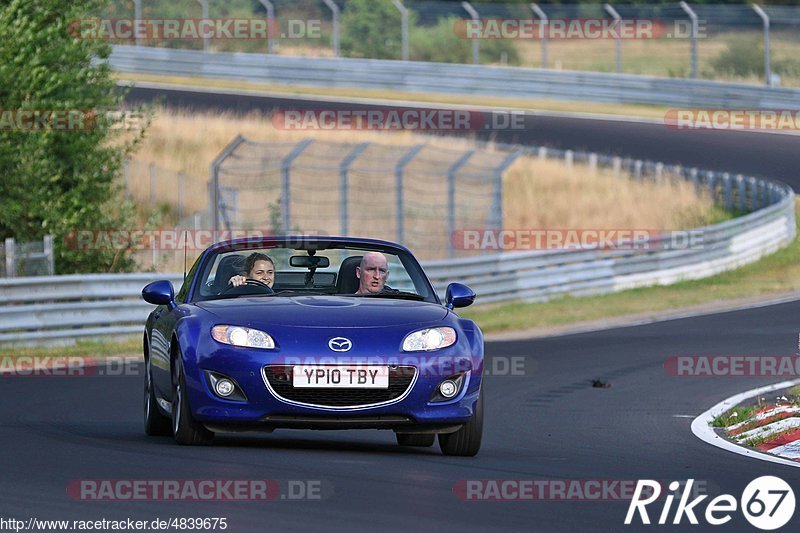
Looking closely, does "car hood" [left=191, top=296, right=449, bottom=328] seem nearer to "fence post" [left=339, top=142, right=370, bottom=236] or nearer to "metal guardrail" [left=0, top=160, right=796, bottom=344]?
"metal guardrail" [left=0, top=160, right=796, bottom=344]

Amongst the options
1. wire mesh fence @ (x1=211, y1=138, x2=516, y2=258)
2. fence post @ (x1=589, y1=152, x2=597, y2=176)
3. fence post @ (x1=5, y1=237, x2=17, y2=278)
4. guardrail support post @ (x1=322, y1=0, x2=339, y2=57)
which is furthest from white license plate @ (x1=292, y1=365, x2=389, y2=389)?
guardrail support post @ (x1=322, y1=0, x2=339, y2=57)

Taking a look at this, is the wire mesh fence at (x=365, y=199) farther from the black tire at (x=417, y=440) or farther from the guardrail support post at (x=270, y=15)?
the black tire at (x=417, y=440)

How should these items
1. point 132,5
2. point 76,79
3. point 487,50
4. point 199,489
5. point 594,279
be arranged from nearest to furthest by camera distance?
point 199,489 < point 76,79 < point 594,279 < point 132,5 < point 487,50

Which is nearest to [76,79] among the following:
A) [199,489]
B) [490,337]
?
[490,337]

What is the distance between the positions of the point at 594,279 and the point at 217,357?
1739 cm

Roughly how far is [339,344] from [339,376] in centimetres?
18

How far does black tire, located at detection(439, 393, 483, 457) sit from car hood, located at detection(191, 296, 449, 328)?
2.00 feet

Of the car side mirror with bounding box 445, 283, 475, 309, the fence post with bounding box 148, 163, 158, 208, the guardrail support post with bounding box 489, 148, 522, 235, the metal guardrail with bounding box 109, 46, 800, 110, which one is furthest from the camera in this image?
the metal guardrail with bounding box 109, 46, 800, 110

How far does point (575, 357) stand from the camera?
18281 mm

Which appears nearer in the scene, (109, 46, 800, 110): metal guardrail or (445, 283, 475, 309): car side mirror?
(445, 283, 475, 309): car side mirror

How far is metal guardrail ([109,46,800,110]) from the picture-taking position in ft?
132

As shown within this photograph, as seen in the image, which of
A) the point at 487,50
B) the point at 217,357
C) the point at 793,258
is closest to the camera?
the point at 217,357

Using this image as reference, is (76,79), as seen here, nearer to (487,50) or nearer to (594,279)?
(594,279)

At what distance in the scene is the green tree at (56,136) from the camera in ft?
74.5
